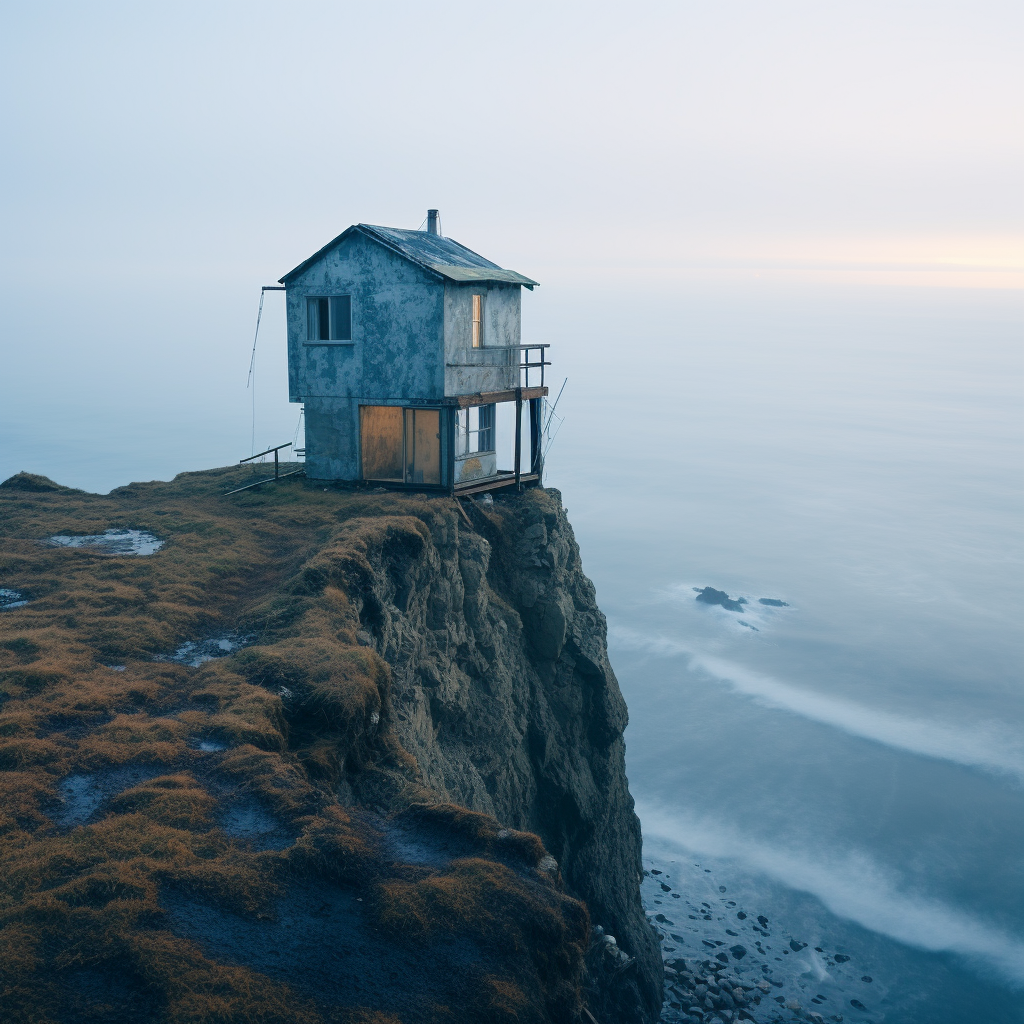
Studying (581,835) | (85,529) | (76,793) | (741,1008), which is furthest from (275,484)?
(741,1008)

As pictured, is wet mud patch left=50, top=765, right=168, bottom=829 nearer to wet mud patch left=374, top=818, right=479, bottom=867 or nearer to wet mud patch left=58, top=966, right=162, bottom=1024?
wet mud patch left=58, top=966, right=162, bottom=1024

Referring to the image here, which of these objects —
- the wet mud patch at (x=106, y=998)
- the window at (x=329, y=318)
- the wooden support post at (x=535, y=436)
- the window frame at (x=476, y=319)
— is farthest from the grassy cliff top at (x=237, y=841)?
the wooden support post at (x=535, y=436)

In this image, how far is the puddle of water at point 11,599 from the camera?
18.8m

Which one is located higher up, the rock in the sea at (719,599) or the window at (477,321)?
the window at (477,321)

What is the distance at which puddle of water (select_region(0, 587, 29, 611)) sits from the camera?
A: 18.8 m

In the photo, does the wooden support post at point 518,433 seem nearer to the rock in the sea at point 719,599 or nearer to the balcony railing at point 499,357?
the balcony railing at point 499,357

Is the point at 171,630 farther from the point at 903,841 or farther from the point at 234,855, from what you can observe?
the point at 903,841

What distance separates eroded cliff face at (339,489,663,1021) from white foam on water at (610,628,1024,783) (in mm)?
40104

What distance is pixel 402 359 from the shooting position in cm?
2984

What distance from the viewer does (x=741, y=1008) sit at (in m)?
32.2

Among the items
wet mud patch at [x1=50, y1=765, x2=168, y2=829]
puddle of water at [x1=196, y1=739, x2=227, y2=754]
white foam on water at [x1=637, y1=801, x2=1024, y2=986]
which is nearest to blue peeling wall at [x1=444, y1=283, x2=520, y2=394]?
puddle of water at [x1=196, y1=739, x2=227, y2=754]

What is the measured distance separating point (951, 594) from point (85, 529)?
10908cm

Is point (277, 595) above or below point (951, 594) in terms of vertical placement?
above

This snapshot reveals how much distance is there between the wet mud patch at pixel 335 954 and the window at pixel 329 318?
78.8 ft
